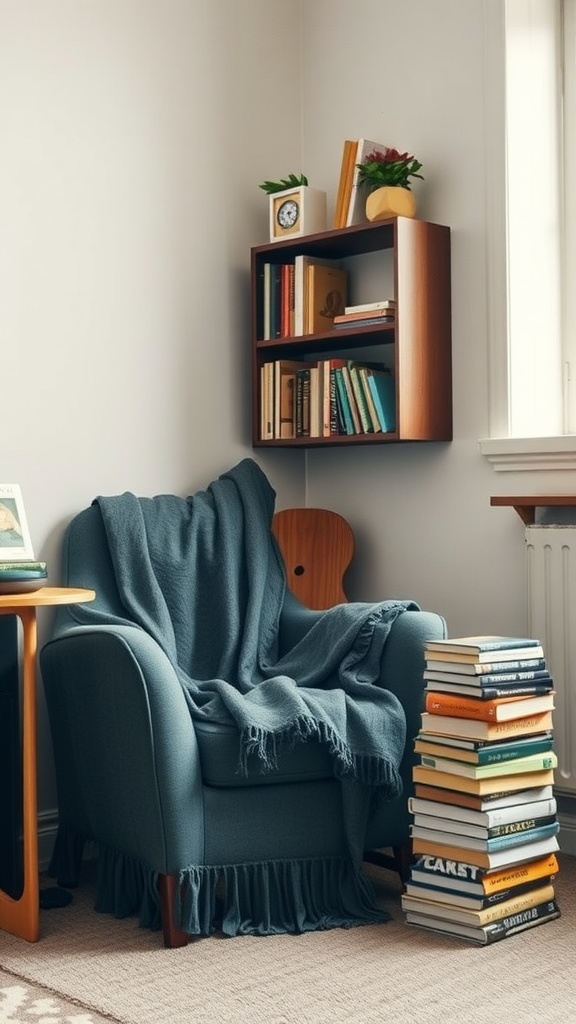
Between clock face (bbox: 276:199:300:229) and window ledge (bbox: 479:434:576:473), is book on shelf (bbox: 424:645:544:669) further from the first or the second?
clock face (bbox: 276:199:300:229)

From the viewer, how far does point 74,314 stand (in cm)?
304

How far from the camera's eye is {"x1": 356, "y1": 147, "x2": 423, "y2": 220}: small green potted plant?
3.13m

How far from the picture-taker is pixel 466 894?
2.33 meters

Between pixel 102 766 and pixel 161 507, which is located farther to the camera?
pixel 161 507

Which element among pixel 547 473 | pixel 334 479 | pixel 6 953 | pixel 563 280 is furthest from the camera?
pixel 334 479

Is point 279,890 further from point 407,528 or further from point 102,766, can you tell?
point 407,528

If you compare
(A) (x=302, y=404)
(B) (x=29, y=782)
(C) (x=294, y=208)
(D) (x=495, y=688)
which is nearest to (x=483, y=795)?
(D) (x=495, y=688)

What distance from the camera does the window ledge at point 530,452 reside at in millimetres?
2875

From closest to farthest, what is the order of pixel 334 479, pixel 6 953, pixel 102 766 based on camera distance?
1. pixel 6 953
2. pixel 102 766
3. pixel 334 479

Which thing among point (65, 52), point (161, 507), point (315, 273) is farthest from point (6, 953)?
point (65, 52)

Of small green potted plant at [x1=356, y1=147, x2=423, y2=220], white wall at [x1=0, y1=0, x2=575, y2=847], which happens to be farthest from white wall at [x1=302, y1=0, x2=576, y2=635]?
small green potted plant at [x1=356, y1=147, x2=423, y2=220]

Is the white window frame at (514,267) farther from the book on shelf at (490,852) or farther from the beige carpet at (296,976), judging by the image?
A: the beige carpet at (296,976)

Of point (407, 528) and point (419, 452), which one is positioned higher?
point (419, 452)

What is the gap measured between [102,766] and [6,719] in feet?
0.85
